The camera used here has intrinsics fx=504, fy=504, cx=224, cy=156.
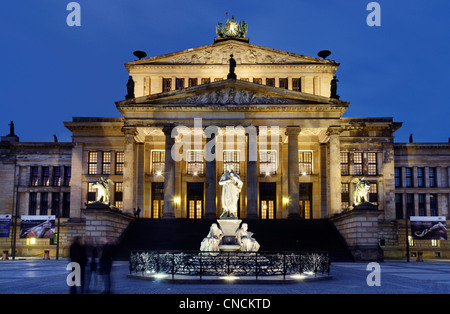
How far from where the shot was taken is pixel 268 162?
58.8 meters

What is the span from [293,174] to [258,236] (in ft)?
31.3

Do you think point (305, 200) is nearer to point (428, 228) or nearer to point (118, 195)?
point (428, 228)

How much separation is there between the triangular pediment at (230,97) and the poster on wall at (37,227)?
14536 millimetres

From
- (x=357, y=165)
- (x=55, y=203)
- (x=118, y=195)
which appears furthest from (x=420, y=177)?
(x=55, y=203)

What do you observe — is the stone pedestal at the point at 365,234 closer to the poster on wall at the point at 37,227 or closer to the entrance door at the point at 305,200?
the entrance door at the point at 305,200

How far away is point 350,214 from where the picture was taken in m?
42.1

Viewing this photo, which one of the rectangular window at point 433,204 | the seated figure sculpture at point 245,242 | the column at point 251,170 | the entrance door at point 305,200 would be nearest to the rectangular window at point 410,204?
the rectangular window at point 433,204

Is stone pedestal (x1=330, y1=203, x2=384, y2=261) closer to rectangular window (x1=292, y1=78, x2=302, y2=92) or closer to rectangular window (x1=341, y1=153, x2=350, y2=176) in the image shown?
rectangular window (x1=341, y1=153, x2=350, y2=176)

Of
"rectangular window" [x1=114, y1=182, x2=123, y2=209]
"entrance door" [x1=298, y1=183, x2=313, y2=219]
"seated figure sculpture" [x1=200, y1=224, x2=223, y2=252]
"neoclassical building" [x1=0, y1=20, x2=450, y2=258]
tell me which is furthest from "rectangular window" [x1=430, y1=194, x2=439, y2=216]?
"seated figure sculpture" [x1=200, y1=224, x2=223, y2=252]

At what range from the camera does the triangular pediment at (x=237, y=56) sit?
58.8 meters
